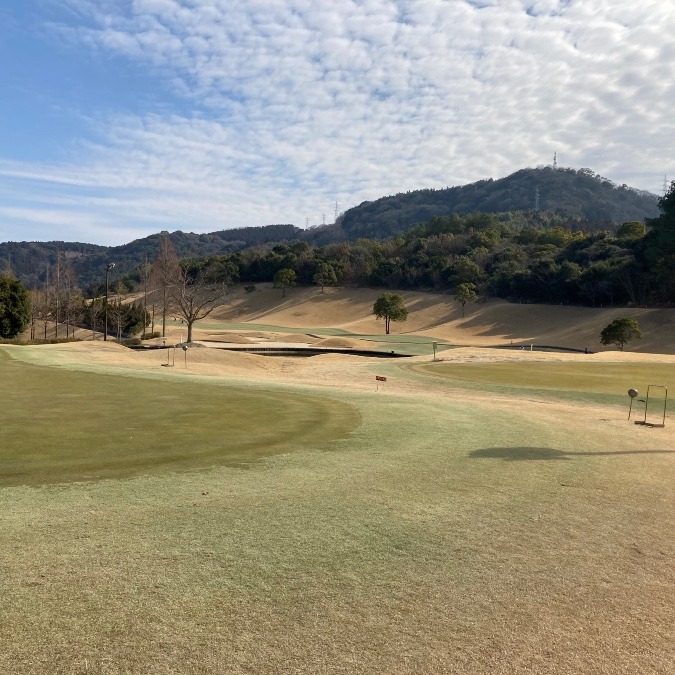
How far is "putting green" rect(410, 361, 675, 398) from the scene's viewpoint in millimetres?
25344

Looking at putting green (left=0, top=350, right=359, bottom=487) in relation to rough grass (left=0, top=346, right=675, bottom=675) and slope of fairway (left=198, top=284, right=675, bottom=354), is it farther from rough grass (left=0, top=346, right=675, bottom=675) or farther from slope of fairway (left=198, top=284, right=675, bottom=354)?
slope of fairway (left=198, top=284, right=675, bottom=354)

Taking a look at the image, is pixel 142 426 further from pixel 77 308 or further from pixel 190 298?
pixel 77 308

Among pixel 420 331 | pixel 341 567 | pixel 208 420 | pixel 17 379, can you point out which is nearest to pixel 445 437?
pixel 208 420

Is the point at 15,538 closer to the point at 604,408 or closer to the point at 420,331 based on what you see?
the point at 604,408

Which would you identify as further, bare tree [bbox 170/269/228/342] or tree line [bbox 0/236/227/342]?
tree line [bbox 0/236/227/342]

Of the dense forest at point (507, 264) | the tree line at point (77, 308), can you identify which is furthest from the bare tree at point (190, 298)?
the dense forest at point (507, 264)

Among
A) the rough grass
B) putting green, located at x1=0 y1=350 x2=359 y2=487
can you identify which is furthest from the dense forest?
the rough grass

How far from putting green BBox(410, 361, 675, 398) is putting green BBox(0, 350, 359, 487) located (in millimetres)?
11674

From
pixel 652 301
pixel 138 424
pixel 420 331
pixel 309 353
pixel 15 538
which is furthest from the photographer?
pixel 420 331

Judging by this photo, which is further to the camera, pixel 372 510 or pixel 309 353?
pixel 309 353

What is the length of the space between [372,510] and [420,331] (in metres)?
80.5

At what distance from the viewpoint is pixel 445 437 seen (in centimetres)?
1304

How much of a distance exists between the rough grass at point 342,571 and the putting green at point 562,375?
15.5 meters

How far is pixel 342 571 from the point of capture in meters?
5.84
